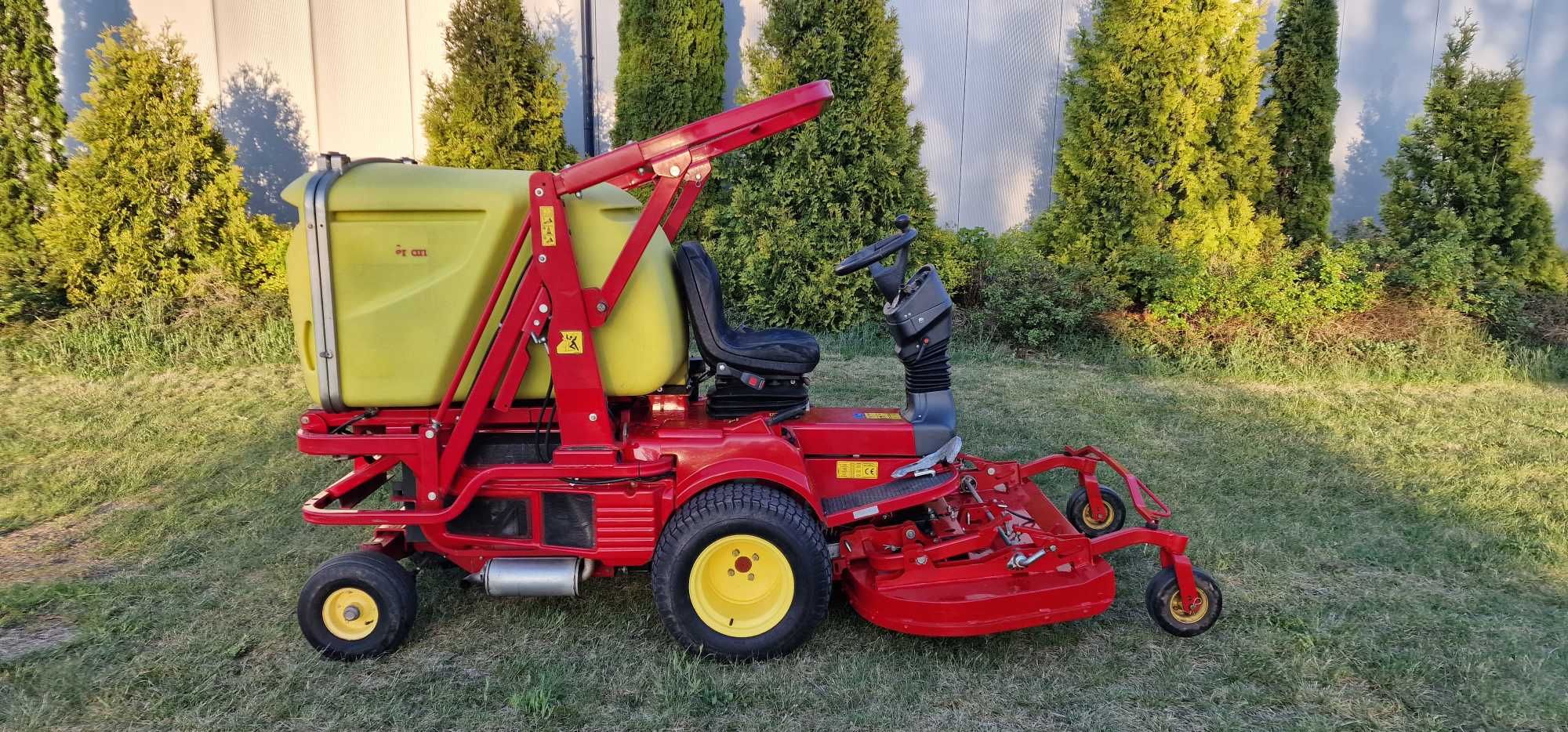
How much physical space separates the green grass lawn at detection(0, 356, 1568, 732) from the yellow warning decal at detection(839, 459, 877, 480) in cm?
59

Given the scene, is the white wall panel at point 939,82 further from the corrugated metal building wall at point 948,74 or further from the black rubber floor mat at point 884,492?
the black rubber floor mat at point 884,492

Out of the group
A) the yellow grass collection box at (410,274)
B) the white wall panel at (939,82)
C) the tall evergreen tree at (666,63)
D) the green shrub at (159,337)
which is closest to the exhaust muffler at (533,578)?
the yellow grass collection box at (410,274)

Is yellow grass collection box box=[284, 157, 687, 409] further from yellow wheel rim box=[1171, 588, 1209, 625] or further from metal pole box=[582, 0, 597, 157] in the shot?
metal pole box=[582, 0, 597, 157]

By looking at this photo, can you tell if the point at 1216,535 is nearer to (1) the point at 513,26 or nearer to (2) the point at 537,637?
(2) the point at 537,637

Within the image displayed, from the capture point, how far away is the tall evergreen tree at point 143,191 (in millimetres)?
7703

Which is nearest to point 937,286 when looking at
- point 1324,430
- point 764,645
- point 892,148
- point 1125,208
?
point 764,645

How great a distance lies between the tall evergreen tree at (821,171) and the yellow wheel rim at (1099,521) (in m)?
4.08

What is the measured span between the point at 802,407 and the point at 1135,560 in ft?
6.03

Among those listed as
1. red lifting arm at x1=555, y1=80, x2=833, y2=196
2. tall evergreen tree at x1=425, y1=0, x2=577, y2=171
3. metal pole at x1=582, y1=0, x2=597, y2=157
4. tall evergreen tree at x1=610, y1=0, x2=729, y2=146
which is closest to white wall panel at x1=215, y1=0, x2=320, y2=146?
tall evergreen tree at x1=425, y1=0, x2=577, y2=171

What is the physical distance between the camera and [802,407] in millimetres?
3883

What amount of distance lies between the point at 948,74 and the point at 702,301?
7.47 meters

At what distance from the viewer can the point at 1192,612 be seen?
3.57 m

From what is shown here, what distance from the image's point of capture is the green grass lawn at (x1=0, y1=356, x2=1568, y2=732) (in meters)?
3.13

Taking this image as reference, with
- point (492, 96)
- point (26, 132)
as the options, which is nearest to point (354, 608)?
point (492, 96)
